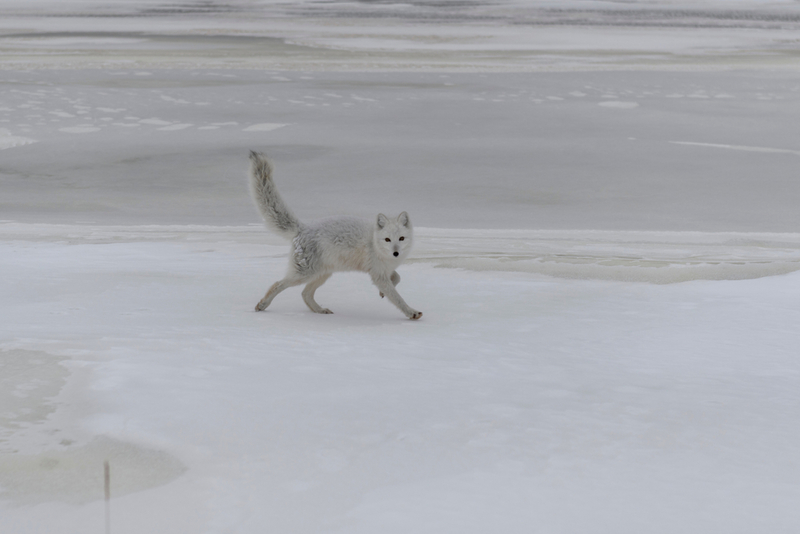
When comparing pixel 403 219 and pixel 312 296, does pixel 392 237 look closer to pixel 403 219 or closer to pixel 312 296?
pixel 403 219

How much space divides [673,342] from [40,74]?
1207 centimetres

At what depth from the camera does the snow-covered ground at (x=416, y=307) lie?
7.49ft

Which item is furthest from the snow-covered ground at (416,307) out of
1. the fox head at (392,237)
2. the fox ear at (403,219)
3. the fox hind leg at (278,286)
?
the fox ear at (403,219)

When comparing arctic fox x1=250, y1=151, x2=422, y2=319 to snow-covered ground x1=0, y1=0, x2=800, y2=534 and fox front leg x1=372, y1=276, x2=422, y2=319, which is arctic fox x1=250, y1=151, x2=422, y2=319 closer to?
fox front leg x1=372, y1=276, x2=422, y2=319

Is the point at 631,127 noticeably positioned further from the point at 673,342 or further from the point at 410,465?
the point at 410,465

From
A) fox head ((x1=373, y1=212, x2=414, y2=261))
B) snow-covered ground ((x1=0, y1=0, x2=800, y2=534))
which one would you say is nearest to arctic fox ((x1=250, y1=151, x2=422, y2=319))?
fox head ((x1=373, y1=212, x2=414, y2=261))

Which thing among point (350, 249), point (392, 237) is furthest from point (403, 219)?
point (350, 249)

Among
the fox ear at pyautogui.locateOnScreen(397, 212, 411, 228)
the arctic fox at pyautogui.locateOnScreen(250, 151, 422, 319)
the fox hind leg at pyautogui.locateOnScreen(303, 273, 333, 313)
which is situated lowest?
the fox hind leg at pyautogui.locateOnScreen(303, 273, 333, 313)

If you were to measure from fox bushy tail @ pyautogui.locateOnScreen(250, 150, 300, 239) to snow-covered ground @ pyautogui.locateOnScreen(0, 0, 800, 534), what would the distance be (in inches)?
16.1

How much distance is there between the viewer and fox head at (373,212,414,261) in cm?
392

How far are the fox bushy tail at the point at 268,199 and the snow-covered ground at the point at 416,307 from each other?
408 mm

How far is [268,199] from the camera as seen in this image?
415 centimetres

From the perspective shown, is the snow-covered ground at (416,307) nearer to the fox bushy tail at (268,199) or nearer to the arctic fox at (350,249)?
the arctic fox at (350,249)

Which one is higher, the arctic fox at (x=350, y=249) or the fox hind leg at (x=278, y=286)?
the arctic fox at (x=350, y=249)
